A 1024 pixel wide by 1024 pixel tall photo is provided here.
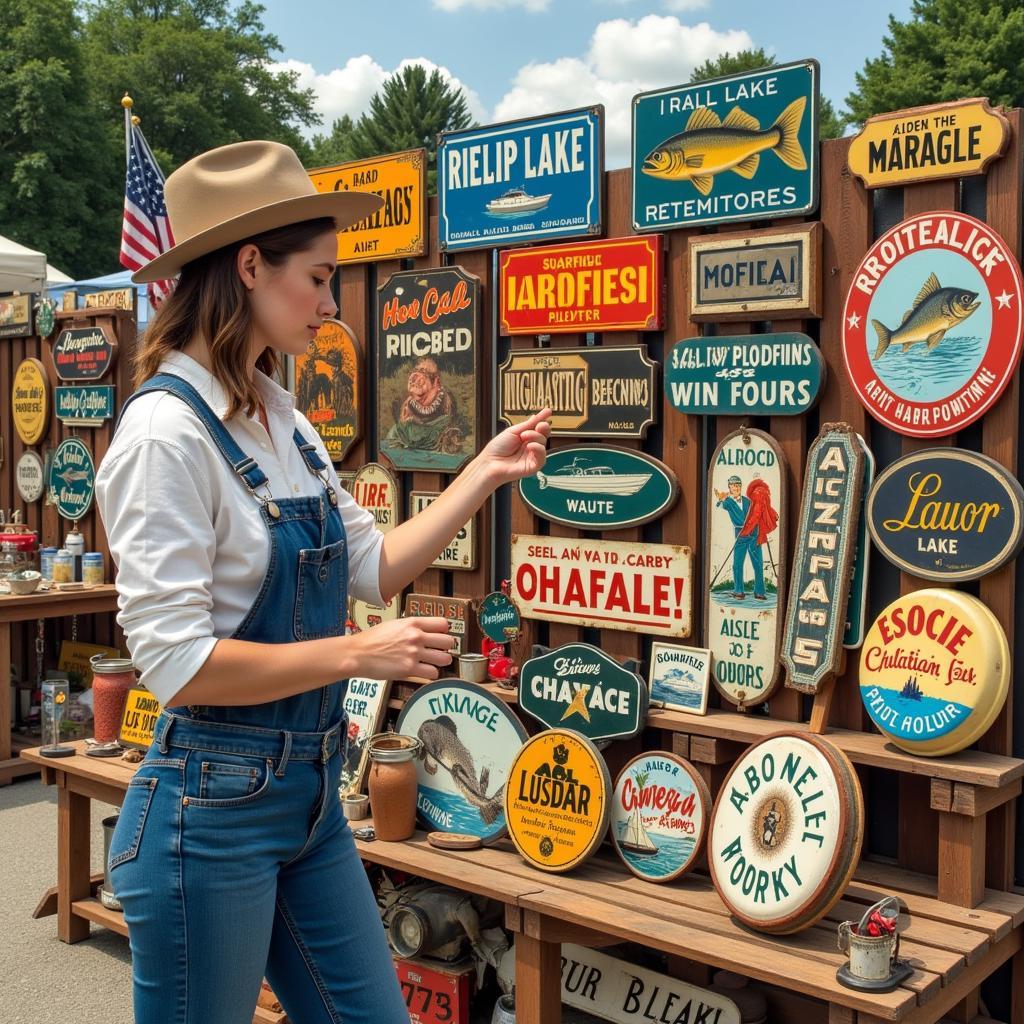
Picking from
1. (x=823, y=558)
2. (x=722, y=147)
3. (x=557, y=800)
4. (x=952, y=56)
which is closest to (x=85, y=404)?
(x=557, y=800)

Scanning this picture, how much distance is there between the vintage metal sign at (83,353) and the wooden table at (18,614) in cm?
121

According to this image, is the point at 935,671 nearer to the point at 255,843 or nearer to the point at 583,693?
the point at 583,693

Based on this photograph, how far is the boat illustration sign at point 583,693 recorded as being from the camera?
350cm

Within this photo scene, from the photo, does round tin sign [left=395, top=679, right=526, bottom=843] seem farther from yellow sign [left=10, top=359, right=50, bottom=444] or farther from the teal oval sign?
yellow sign [left=10, top=359, right=50, bottom=444]

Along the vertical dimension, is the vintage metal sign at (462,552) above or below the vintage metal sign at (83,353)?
below

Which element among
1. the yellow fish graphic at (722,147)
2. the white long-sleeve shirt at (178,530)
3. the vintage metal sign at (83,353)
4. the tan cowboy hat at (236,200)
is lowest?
the white long-sleeve shirt at (178,530)

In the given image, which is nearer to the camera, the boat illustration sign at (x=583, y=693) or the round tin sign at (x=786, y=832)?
the round tin sign at (x=786, y=832)

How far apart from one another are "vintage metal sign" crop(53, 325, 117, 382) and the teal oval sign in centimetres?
361

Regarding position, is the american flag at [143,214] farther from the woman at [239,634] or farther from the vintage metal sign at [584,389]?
the woman at [239,634]

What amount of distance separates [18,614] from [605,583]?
12.6ft

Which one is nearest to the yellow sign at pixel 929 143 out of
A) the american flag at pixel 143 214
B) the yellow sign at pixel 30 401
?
the american flag at pixel 143 214

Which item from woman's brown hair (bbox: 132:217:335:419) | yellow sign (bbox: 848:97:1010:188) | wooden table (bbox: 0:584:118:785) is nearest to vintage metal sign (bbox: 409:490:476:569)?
yellow sign (bbox: 848:97:1010:188)

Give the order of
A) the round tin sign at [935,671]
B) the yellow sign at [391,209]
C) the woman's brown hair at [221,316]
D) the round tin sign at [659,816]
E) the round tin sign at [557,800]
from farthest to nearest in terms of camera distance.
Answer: the yellow sign at [391,209], the round tin sign at [557,800], the round tin sign at [659,816], the round tin sign at [935,671], the woman's brown hair at [221,316]

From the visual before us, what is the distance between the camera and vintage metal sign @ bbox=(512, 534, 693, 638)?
3.52m
